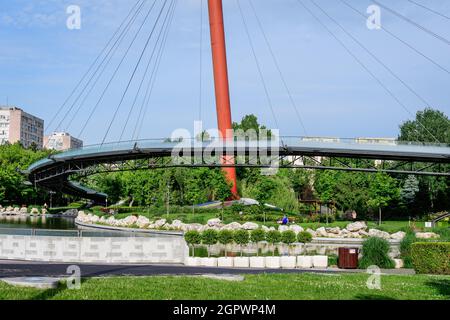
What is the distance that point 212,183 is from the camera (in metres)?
60.0

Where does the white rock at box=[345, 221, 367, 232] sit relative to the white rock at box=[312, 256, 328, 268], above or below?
above

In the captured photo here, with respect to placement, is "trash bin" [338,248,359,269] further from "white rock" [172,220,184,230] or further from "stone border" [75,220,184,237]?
"white rock" [172,220,184,230]

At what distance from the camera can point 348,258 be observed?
64.8 feet

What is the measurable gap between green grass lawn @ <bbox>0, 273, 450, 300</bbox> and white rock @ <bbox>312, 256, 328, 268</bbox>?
6269 mm

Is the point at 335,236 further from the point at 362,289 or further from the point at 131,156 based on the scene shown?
the point at 362,289

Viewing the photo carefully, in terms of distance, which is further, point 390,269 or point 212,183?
point 212,183

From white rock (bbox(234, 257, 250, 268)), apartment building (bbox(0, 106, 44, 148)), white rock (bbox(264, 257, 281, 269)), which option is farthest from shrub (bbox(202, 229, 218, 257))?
apartment building (bbox(0, 106, 44, 148))

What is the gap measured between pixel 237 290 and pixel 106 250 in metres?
10.1

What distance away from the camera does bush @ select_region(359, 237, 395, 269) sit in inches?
A: 785

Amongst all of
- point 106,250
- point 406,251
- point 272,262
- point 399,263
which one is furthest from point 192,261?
point 406,251

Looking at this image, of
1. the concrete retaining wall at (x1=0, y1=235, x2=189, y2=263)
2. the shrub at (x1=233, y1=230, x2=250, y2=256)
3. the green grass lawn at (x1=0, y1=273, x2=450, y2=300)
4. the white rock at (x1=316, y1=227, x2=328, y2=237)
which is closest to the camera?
the green grass lawn at (x1=0, y1=273, x2=450, y2=300)

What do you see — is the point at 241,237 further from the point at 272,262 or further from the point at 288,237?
the point at 272,262
